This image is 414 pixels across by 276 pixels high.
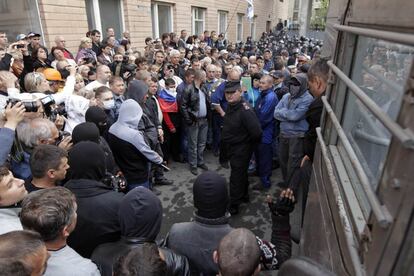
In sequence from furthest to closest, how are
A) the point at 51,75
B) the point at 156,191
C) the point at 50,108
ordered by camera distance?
the point at 156,191 → the point at 51,75 → the point at 50,108

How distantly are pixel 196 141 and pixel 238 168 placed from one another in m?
1.37

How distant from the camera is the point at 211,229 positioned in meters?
1.88

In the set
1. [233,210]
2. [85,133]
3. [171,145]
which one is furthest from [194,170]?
[85,133]

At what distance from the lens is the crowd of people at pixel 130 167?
61.2 inches

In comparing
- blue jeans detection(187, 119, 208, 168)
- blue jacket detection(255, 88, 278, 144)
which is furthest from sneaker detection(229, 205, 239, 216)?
blue jeans detection(187, 119, 208, 168)

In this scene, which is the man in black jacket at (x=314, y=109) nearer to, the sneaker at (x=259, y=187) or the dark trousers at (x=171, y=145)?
the sneaker at (x=259, y=187)

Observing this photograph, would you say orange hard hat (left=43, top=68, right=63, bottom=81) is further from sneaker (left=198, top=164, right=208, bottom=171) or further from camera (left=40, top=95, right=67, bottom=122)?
sneaker (left=198, top=164, right=208, bottom=171)

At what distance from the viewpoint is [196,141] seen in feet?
16.6

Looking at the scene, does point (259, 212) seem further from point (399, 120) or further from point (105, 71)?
point (399, 120)

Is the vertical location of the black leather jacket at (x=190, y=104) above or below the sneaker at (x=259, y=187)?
above

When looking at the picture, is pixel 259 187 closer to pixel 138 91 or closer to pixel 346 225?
pixel 138 91

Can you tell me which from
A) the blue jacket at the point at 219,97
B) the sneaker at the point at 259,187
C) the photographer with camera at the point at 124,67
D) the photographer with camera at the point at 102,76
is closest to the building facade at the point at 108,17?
the photographer with camera at the point at 124,67

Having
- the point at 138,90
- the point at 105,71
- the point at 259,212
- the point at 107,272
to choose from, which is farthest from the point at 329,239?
the point at 105,71

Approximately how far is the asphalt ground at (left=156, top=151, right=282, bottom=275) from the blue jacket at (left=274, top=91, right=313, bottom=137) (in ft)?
3.59
